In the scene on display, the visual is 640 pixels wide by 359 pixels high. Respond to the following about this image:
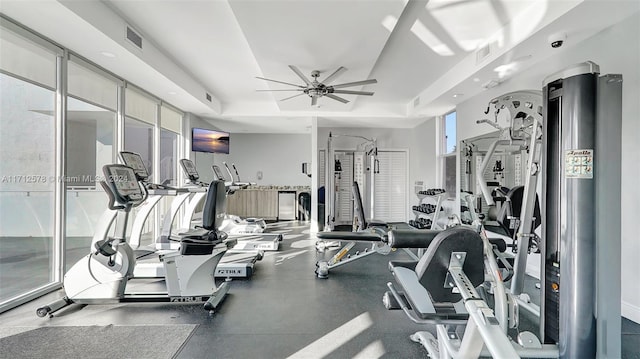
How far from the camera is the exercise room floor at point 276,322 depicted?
2.07 meters

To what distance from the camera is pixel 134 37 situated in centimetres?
338

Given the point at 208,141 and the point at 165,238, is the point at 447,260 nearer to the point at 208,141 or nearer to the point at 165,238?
the point at 165,238

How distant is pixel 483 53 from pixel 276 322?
12.9 feet

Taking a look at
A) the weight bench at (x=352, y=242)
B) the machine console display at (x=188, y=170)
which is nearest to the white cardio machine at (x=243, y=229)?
the machine console display at (x=188, y=170)

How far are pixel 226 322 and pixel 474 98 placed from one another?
513 cm

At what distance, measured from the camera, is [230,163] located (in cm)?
906

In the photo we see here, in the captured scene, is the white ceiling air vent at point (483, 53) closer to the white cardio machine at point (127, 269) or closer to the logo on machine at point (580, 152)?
the logo on machine at point (580, 152)

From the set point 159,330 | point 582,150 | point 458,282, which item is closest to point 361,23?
point 582,150

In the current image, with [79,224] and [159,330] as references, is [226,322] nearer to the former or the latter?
[159,330]

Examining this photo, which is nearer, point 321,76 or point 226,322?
point 226,322

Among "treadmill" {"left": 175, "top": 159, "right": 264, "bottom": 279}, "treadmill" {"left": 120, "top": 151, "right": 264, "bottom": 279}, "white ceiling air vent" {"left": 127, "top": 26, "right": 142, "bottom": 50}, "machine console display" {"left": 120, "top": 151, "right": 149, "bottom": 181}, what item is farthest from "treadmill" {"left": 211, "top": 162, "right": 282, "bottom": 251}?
"white ceiling air vent" {"left": 127, "top": 26, "right": 142, "bottom": 50}

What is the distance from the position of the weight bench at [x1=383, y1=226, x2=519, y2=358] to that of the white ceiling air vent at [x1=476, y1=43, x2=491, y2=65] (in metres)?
3.24

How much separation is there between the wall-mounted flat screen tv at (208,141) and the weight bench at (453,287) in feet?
20.1

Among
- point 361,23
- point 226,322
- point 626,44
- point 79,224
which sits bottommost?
point 226,322
